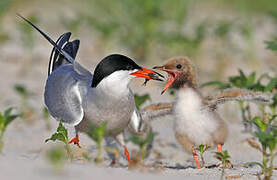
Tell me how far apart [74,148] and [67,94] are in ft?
2.68

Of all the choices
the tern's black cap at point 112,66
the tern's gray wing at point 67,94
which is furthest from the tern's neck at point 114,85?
the tern's gray wing at point 67,94

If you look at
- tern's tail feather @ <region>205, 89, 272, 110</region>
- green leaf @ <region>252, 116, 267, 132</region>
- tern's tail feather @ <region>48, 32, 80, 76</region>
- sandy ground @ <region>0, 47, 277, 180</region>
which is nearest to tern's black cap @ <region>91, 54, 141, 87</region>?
sandy ground @ <region>0, 47, 277, 180</region>

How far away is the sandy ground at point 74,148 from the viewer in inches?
99.6

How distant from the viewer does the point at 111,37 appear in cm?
755

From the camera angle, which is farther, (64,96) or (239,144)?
(239,144)

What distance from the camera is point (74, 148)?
4.27 m

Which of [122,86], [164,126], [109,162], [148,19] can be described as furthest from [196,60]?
[122,86]

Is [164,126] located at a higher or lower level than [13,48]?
lower

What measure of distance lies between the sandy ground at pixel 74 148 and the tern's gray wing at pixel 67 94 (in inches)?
13.5

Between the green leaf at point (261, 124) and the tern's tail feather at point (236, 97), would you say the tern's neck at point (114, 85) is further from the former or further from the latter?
the green leaf at point (261, 124)

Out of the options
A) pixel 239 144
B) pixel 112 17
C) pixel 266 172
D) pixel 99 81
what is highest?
pixel 112 17

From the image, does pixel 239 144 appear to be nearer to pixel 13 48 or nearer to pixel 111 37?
pixel 111 37

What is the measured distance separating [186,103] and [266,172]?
959mm

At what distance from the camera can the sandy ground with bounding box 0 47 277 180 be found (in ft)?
8.30
